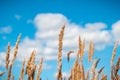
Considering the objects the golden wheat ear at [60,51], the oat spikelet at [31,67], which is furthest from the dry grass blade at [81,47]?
the golden wheat ear at [60,51]

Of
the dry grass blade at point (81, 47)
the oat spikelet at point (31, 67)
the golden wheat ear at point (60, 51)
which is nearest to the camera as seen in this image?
the golden wheat ear at point (60, 51)

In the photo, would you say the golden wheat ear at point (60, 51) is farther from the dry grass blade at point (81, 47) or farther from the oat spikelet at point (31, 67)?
the dry grass blade at point (81, 47)

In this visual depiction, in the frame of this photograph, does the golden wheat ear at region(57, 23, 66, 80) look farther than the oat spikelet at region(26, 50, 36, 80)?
No

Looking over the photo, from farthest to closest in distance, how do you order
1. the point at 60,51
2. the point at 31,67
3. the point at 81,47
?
the point at 81,47
the point at 31,67
the point at 60,51

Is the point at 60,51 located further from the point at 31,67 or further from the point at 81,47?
the point at 81,47

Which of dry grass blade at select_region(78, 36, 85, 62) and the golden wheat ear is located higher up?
dry grass blade at select_region(78, 36, 85, 62)

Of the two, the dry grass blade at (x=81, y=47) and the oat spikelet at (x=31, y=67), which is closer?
the oat spikelet at (x=31, y=67)

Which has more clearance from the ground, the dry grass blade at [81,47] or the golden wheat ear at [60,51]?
the dry grass blade at [81,47]

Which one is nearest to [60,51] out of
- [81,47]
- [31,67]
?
[31,67]

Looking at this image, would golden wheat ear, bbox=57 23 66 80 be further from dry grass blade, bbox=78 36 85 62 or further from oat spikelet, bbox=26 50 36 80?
dry grass blade, bbox=78 36 85 62

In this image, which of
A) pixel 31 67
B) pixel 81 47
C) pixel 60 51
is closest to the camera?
pixel 60 51

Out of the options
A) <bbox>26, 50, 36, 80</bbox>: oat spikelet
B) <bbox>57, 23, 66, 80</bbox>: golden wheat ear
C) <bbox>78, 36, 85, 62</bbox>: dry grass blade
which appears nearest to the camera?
<bbox>57, 23, 66, 80</bbox>: golden wheat ear

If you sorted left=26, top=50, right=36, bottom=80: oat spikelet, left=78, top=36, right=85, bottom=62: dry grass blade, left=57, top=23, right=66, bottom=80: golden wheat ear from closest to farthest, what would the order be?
1. left=57, top=23, right=66, bottom=80: golden wheat ear
2. left=26, top=50, right=36, bottom=80: oat spikelet
3. left=78, top=36, right=85, bottom=62: dry grass blade

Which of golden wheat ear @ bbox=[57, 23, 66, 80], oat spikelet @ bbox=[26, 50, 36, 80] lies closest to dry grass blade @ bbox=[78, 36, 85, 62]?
oat spikelet @ bbox=[26, 50, 36, 80]
